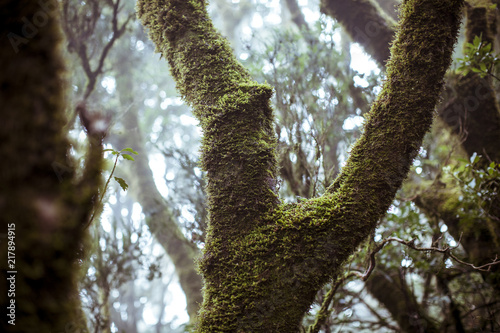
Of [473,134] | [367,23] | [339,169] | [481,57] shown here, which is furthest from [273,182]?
[367,23]

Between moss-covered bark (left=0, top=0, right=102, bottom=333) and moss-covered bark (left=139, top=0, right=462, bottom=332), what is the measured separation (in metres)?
0.99

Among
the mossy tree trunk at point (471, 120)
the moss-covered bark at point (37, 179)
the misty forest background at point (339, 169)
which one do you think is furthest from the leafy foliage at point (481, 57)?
the moss-covered bark at point (37, 179)

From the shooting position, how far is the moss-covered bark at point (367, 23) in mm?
4742

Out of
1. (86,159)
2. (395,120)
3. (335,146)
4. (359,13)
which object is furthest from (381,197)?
(359,13)

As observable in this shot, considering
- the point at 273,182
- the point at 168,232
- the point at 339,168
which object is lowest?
the point at 273,182

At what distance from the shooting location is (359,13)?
4.91 meters

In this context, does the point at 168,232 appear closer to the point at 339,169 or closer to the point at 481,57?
the point at 339,169

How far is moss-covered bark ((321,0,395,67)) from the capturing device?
4.74 meters

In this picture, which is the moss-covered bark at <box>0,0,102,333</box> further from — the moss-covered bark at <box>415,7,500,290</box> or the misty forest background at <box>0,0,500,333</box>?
the moss-covered bark at <box>415,7,500,290</box>

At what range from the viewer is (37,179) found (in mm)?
938

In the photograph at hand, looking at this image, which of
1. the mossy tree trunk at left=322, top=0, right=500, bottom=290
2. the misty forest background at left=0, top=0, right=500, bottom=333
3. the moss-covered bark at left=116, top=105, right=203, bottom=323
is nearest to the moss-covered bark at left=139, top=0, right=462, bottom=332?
the misty forest background at left=0, top=0, right=500, bottom=333

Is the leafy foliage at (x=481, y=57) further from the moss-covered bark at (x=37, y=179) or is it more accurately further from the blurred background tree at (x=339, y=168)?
the moss-covered bark at (x=37, y=179)

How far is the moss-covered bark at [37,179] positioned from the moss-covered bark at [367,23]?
15.3 feet

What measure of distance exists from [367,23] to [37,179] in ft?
16.8
